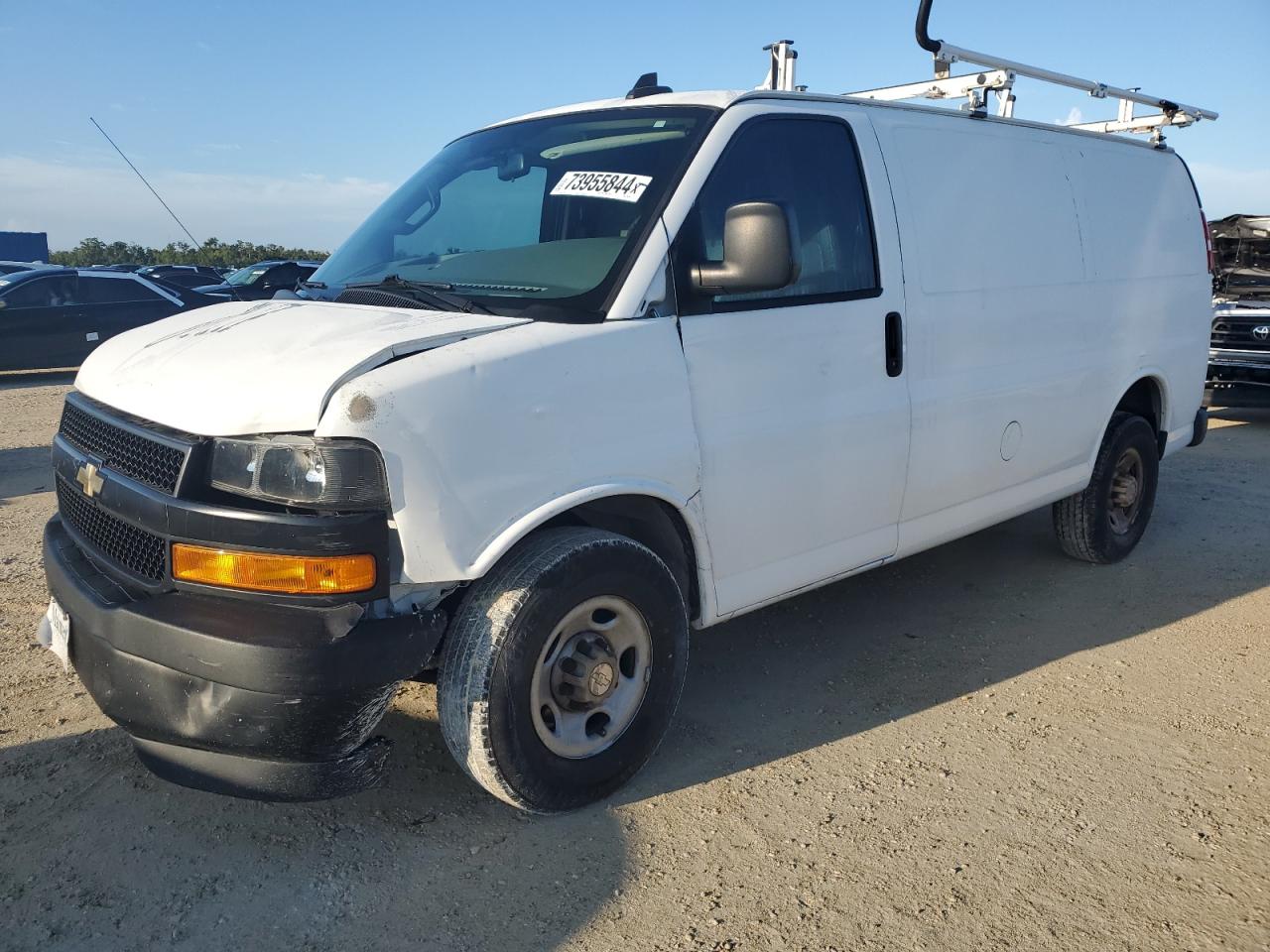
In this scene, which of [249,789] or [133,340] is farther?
[133,340]

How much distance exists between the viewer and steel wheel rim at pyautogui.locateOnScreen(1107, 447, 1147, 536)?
5465mm

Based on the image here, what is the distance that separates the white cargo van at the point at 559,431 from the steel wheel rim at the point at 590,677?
1 cm

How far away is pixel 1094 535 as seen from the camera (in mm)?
5379

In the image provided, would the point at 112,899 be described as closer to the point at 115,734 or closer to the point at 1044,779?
the point at 115,734

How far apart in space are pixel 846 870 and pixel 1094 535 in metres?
3.26

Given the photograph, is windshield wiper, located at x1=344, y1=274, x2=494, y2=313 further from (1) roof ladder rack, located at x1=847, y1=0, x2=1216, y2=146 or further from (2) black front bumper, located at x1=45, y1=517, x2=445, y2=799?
(1) roof ladder rack, located at x1=847, y1=0, x2=1216, y2=146

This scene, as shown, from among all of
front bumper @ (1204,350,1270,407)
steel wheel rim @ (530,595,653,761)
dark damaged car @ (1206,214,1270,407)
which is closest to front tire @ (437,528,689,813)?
steel wheel rim @ (530,595,653,761)

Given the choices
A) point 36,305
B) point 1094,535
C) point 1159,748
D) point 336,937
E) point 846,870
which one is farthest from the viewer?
point 36,305

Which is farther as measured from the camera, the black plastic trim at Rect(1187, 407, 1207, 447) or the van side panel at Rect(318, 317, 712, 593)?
the black plastic trim at Rect(1187, 407, 1207, 447)

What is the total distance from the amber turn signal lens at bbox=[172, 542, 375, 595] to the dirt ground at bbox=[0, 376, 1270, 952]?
2.79 ft

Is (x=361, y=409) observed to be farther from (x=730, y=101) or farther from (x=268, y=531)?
(x=730, y=101)

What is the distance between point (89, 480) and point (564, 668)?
4.81 feet

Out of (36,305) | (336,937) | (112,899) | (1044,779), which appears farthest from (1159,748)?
(36,305)

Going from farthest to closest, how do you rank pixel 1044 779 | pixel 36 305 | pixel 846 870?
pixel 36 305 → pixel 1044 779 → pixel 846 870
